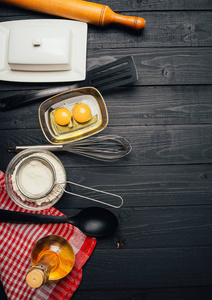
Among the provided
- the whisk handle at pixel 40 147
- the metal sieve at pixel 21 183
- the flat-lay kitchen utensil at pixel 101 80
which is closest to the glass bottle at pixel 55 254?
the metal sieve at pixel 21 183

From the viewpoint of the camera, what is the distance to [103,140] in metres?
0.66

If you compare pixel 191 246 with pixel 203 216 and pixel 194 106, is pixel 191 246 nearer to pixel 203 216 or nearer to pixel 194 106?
pixel 203 216

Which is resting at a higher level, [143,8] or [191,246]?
[143,8]

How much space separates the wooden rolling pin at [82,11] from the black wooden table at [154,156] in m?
0.03

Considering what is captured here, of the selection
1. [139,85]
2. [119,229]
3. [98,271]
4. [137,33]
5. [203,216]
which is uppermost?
[137,33]

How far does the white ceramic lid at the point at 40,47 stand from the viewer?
61 cm

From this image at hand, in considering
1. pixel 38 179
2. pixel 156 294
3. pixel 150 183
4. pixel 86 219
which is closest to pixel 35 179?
pixel 38 179

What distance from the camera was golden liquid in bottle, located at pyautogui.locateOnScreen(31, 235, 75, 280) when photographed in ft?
1.93

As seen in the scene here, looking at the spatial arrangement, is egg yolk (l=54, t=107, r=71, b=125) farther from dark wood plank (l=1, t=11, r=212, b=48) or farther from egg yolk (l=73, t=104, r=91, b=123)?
dark wood plank (l=1, t=11, r=212, b=48)

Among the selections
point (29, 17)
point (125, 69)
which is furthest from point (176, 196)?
point (29, 17)

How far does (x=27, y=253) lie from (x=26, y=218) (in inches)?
3.4

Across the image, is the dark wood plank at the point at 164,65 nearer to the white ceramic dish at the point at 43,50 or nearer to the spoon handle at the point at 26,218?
the white ceramic dish at the point at 43,50

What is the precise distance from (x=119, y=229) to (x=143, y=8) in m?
0.57

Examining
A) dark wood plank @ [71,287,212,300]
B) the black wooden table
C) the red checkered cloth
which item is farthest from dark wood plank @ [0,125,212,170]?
dark wood plank @ [71,287,212,300]
